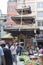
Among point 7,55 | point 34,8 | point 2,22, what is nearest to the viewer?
point 7,55

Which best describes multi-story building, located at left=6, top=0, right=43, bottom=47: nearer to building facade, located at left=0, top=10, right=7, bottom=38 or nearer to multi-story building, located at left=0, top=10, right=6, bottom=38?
building facade, located at left=0, top=10, right=7, bottom=38

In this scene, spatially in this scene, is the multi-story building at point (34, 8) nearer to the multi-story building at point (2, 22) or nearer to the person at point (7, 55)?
the multi-story building at point (2, 22)

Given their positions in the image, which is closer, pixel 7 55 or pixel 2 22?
pixel 7 55

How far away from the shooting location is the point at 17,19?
50688 mm

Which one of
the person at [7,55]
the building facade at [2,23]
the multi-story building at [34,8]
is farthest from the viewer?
the multi-story building at [34,8]

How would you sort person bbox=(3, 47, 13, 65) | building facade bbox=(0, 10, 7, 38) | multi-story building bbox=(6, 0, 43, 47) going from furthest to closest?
multi-story building bbox=(6, 0, 43, 47)
building facade bbox=(0, 10, 7, 38)
person bbox=(3, 47, 13, 65)

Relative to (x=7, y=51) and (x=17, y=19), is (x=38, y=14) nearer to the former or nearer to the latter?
(x=17, y=19)

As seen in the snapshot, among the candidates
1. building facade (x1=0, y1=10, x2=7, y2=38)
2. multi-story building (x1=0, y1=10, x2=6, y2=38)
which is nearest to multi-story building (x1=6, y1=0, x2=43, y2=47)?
building facade (x1=0, y1=10, x2=7, y2=38)

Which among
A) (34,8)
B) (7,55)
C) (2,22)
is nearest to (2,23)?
(2,22)

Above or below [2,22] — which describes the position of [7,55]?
above

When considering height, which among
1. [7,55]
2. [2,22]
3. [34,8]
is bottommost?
[2,22]

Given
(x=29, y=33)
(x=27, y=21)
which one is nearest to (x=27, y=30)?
(x=29, y=33)

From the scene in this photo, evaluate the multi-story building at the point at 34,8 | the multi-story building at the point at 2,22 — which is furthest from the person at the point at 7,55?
the multi-story building at the point at 34,8

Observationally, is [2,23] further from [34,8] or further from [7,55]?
[7,55]
